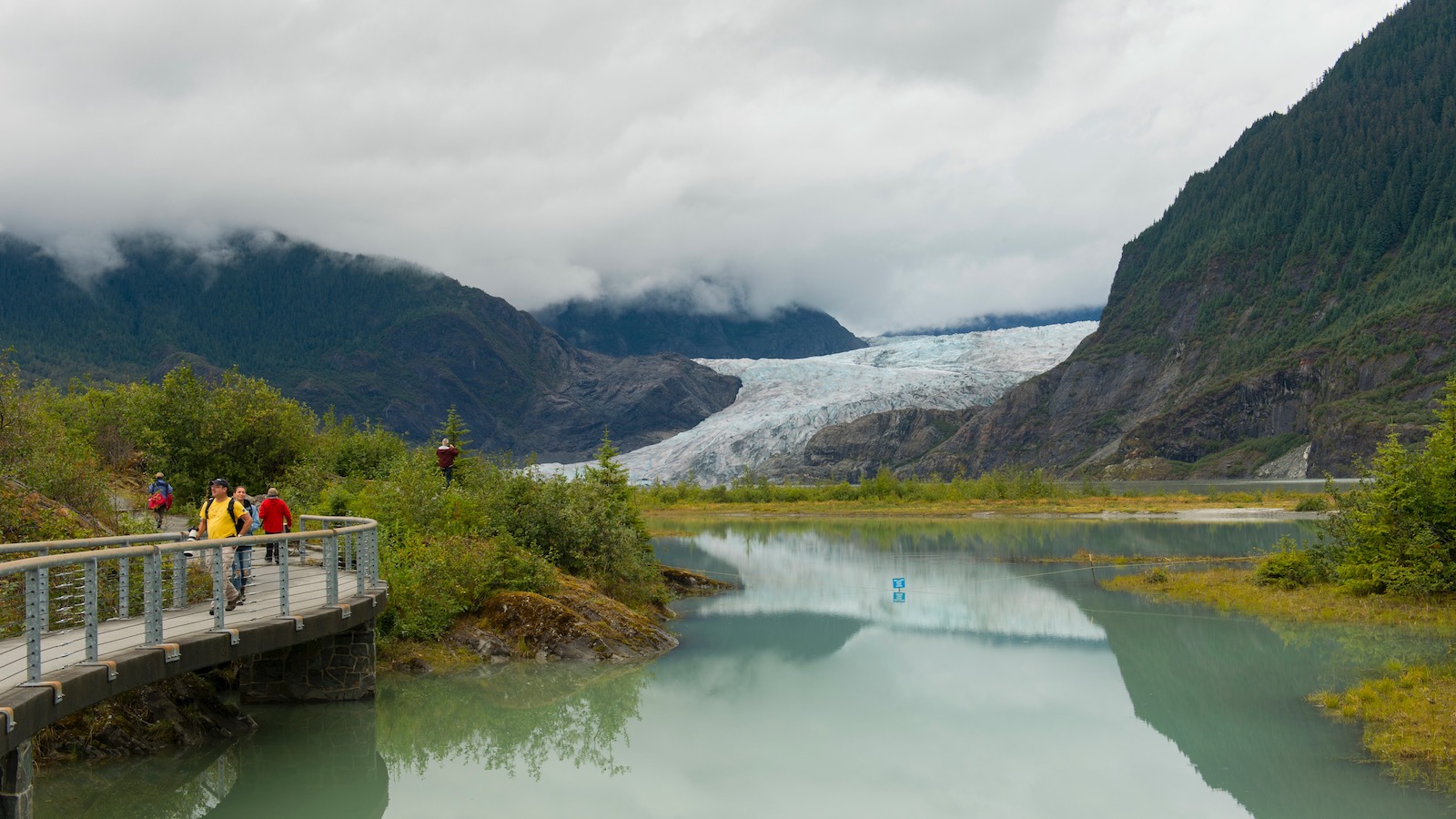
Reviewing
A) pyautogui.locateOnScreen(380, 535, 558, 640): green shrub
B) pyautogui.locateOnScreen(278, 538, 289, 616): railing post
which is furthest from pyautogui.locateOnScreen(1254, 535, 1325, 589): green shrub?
pyautogui.locateOnScreen(278, 538, 289, 616): railing post

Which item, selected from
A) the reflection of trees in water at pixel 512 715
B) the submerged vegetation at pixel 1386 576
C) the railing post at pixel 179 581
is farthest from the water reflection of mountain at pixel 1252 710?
the railing post at pixel 179 581

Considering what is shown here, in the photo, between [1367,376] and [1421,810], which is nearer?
[1421,810]

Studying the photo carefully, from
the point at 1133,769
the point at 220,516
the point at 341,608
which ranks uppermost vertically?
the point at 220,516

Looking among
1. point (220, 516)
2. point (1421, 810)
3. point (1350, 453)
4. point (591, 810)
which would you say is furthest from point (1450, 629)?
point (1350, 453)

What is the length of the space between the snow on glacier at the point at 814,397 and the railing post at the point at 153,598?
12529cm

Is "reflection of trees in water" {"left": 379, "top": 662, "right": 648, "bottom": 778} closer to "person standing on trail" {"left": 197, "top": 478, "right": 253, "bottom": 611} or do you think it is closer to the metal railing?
the metal railing

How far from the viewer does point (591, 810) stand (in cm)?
1380

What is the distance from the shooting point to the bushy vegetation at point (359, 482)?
2152cm

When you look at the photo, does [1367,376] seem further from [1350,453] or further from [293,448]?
[293,448]

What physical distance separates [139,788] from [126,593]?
2414 millimetres

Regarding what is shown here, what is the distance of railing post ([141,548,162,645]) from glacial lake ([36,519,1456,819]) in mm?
2432

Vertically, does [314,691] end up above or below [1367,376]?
below

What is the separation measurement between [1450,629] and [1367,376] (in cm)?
15961

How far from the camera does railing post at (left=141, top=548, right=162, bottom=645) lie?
11.8 meters
